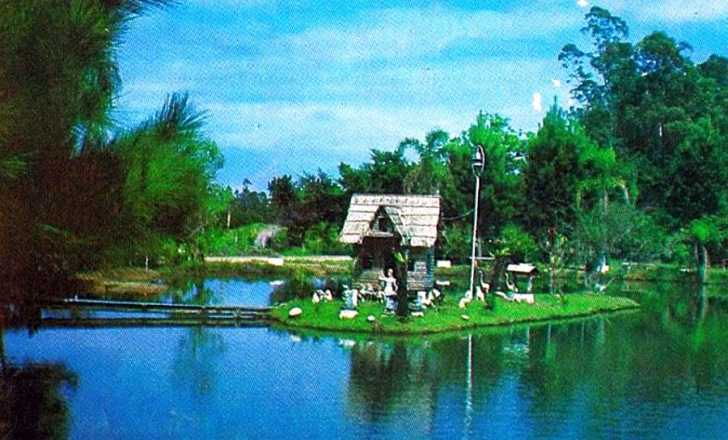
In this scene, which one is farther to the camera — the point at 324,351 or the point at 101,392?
the point at 324,351

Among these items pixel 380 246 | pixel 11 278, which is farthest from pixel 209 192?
pixel 380 246

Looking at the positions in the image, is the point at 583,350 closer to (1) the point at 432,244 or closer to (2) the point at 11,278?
(1) the point at 432,244

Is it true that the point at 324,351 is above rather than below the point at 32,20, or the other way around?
below

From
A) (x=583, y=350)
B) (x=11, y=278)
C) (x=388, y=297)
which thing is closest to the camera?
(x=11, y=278)

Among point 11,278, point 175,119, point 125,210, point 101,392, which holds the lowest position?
point 101,392

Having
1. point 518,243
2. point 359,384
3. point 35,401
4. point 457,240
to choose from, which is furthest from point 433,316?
point 457,240

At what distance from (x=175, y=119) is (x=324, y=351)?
26.4ft

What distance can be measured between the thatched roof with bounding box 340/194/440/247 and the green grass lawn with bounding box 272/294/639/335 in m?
1.18

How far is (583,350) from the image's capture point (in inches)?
495

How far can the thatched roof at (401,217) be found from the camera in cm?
1669

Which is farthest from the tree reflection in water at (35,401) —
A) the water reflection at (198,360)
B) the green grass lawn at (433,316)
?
the green grass lawn at (433,316)

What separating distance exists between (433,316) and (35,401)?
744 centimetres

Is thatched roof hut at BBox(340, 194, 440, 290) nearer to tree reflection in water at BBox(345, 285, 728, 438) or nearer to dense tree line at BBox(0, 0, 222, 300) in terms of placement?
tree reflection in water at BBox(345, 285, 728, 438)

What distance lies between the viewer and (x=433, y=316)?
14148 mm
